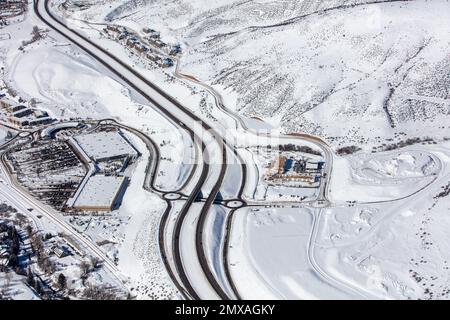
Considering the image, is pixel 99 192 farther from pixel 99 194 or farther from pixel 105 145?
pixel 105 145

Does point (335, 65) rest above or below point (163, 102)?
above

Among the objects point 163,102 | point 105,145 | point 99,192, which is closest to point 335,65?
point 163,102

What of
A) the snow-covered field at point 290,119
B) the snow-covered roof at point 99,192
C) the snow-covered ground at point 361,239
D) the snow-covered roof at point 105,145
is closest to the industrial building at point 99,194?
the snow-covered roof at point 99,192

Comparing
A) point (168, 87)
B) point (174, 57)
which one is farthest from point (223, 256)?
point (174, 57)

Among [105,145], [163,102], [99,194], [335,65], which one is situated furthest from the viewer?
[163,102]

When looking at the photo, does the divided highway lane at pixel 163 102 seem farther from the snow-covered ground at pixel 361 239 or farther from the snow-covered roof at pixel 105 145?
the snow-covered roof at pixel 105 145

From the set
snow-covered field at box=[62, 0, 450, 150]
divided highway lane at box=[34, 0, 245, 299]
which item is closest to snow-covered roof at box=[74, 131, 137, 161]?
divided highway lane at box=[34, 0, 245, 299]
